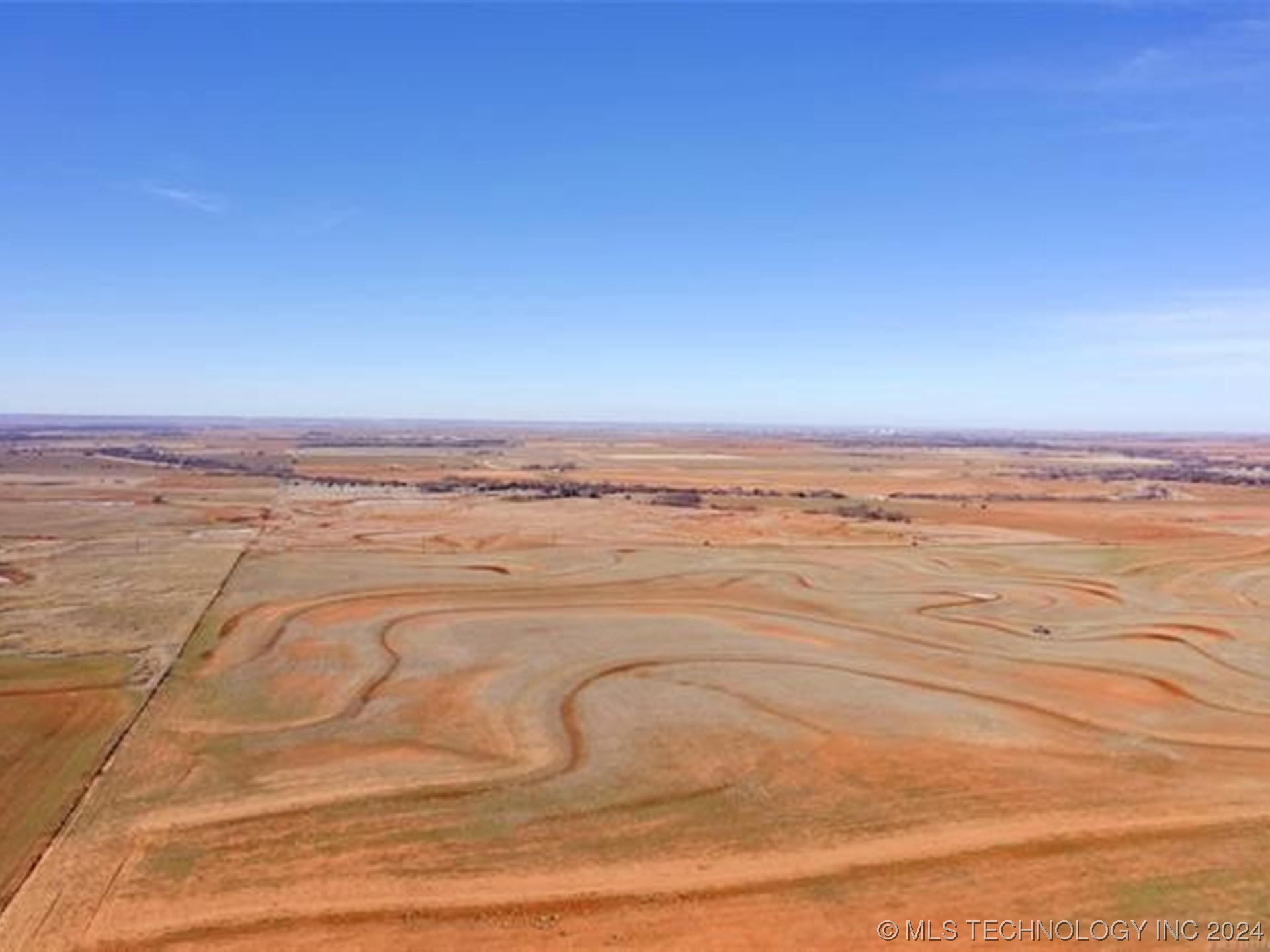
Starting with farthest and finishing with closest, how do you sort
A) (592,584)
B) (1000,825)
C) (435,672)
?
(592,584), (435,672), (1000,825)

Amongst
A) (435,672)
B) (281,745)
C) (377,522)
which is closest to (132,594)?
(435,672)

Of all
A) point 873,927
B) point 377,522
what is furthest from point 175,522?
point 873,927

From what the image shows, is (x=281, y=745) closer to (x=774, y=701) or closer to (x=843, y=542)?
(x=774, y=701)

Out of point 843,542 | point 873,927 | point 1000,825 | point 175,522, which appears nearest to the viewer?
point 873,927

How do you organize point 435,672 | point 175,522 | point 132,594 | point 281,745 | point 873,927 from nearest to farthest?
point 873,927 → point 281,745 → point 435,672 → point 132,594 → point 175,522

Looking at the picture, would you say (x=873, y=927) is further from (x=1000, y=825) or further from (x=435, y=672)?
(x=435, y=672)

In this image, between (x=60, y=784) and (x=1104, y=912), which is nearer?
(x=1104, y=912)
